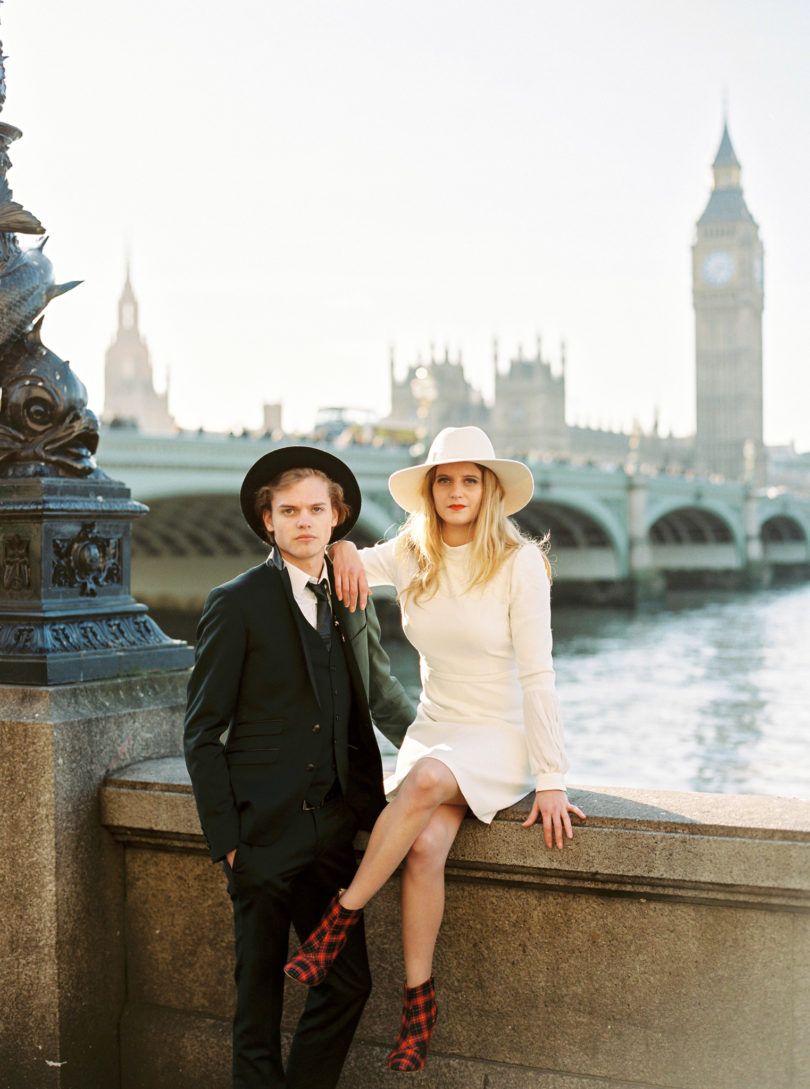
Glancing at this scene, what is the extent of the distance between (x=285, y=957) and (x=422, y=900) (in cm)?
27

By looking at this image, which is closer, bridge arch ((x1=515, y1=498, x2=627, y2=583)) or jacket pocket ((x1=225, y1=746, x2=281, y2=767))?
jacket pocket ((x1=225, y1=746, x2=281, y2=767))

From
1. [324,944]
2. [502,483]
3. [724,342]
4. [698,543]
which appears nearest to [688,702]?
[502,483]

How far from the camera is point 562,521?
35.4 meters

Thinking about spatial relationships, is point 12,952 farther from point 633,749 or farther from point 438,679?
point 633,749

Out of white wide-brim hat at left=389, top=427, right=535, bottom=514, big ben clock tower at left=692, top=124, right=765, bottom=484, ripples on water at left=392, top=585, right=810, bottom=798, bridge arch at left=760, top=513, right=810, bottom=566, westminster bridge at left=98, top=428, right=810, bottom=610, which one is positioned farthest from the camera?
big ben clock tower at left=692, top=124, right=765, bottom=484

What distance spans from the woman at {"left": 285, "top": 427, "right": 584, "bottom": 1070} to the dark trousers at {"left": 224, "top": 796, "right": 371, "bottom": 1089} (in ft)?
0.20

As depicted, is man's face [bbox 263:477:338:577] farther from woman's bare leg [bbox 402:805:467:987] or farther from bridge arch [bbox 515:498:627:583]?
bridge arch [bbox 515:498:627:583]

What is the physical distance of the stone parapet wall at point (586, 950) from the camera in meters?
1.95

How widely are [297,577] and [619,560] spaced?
3296 centimetres

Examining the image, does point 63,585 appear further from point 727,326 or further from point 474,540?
point 727,326

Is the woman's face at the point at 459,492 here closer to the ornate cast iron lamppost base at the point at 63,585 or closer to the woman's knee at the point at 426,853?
the woman's knee at the point at 426,853

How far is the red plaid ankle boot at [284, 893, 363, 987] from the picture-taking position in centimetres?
196

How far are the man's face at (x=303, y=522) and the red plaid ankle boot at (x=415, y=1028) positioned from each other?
0.73m

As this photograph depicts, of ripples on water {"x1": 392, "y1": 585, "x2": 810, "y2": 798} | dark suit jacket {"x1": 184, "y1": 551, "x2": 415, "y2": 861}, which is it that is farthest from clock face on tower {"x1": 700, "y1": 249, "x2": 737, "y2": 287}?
dark suit jacket {"x1": 184, "y1": 551, "x2": 415, "y2": 861}
